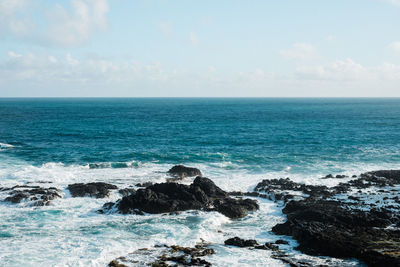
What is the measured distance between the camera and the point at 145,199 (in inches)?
1208

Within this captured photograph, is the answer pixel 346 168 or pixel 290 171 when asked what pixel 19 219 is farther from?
pixel 346 168

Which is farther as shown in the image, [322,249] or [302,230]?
[302,230]

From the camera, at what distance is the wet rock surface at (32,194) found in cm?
3178

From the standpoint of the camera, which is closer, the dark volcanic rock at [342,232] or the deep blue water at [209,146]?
the dark volcanic rock at [342,232]

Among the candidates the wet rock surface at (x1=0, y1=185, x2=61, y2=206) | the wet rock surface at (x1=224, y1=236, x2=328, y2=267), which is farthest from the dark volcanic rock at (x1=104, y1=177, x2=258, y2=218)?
the wet rock surface at (x1=0, y1=185, x2=61, y2=206)

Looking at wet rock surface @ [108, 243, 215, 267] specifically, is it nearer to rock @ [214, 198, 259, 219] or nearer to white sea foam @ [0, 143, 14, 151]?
rock @ [214, 198, 259, 219]

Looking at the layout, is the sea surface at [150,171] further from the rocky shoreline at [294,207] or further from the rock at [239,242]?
the rocky shoreline at [294,207]

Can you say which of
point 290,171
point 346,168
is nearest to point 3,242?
point 290,171

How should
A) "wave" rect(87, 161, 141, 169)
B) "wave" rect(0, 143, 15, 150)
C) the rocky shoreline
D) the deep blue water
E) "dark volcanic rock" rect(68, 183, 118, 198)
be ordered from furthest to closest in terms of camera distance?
"wave" rect(0, 143, 15, 150), the deep blue water, "wave" rect(87, 161, 141, 169), "dark volcanic rock" rect(68, 183, 118, 198), the rocky shoreline

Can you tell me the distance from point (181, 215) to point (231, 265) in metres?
9.85

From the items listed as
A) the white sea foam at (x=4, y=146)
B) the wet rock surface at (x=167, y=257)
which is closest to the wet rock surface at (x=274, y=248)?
the wet rock surface at (x=167, y=257)

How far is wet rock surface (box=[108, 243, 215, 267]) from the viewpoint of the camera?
20375mm

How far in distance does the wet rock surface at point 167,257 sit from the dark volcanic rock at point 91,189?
13454mm

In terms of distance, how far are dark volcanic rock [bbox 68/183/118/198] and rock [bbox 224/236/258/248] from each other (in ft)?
50.5
